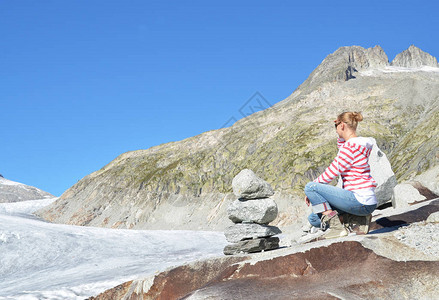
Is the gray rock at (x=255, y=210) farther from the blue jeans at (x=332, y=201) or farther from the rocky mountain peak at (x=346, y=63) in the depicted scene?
Result: the rocky mountain peak at (x=346, y=63)

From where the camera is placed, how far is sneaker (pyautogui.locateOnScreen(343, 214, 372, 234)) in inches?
387

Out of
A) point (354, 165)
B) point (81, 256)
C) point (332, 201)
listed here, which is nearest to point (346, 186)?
point (332, 201)

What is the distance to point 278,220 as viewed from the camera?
59.9 metres

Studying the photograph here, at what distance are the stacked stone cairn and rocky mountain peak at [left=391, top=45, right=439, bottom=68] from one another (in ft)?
594

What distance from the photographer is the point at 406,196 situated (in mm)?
22797

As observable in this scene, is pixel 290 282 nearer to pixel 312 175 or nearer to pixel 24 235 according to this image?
pixel 24 235

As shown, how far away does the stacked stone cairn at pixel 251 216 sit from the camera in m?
14.2

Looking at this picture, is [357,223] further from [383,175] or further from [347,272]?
[383,175]

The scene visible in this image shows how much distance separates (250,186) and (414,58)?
188264 millimetres

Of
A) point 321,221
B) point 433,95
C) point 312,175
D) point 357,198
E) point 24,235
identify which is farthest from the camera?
point 433,95

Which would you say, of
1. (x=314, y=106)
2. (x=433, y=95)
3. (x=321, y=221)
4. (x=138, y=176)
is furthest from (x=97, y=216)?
(x=321, y=221)

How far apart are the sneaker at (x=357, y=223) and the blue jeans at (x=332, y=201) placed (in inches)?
14.2

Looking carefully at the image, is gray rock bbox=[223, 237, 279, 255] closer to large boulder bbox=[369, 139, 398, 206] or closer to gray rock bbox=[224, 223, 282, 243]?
gray rock bbox=[224, 223, 282, 243]

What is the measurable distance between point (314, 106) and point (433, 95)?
85.4 feet
